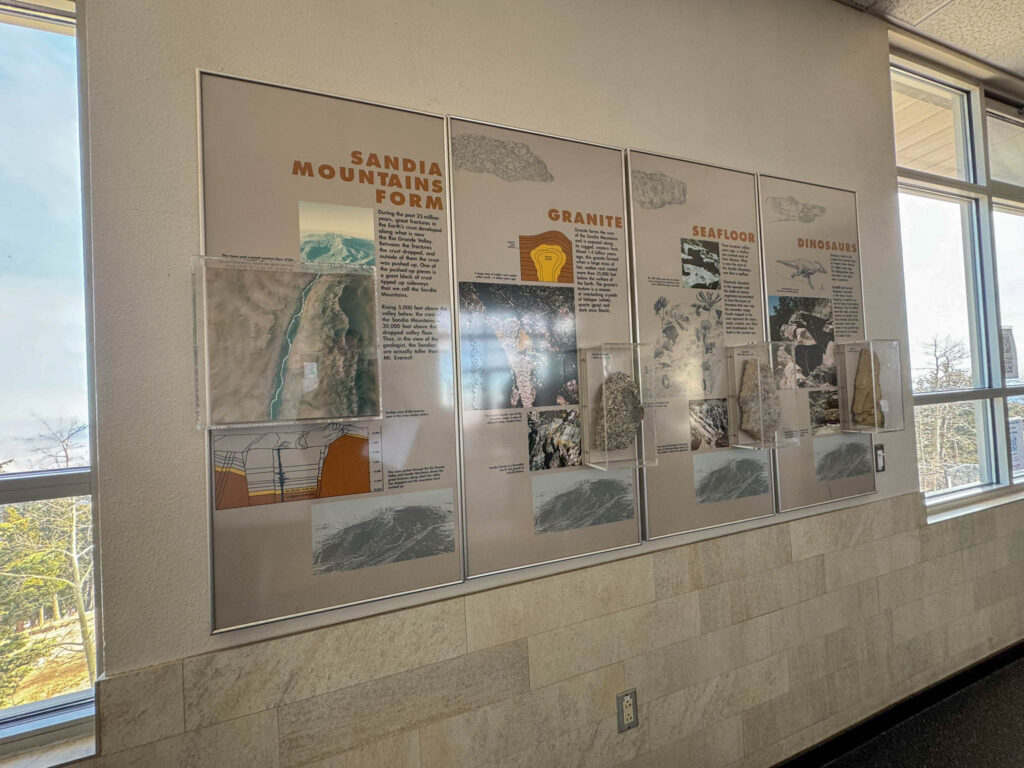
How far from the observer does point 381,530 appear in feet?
5.09

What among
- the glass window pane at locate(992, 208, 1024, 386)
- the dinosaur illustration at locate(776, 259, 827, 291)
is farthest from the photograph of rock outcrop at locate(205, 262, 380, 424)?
the glass window pane at locate(992, 208, 1024, 386)

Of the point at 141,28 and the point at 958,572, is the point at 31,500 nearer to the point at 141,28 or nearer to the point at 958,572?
the point at 141,28

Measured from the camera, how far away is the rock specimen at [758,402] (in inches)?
84.7

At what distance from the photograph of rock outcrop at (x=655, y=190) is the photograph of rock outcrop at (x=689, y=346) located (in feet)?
1.22

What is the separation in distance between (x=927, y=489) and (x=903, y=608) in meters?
0.77

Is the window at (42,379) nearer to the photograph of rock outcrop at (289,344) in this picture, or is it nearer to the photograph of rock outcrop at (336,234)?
the photograph of rock outcrop at (289,344)

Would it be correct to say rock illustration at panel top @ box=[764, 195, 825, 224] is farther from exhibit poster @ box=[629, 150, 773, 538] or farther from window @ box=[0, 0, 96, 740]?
window @ box=[0, 0, 96, 740]

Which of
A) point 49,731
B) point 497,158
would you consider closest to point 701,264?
point 497,158

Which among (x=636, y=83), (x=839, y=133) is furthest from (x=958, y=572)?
(x=636, y=83)

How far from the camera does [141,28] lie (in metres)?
1.35

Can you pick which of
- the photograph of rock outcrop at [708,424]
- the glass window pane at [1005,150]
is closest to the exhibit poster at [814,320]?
the photograph of rock outcrop at [708,424]

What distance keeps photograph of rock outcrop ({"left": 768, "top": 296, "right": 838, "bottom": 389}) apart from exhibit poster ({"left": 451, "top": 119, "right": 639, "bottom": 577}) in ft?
2.77

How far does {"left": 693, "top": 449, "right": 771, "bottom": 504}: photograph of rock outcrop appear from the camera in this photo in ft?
7.04

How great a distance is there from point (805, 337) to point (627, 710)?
1764mm
